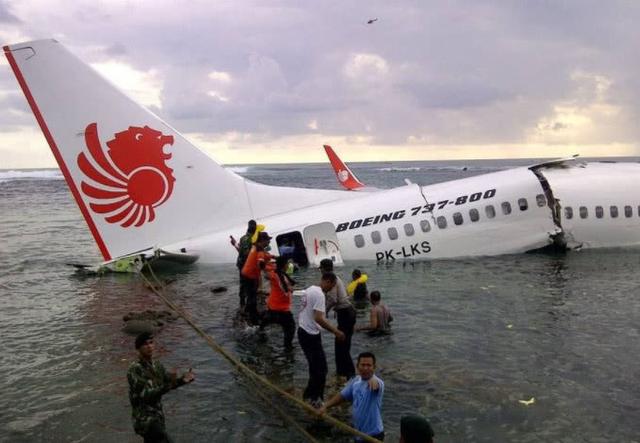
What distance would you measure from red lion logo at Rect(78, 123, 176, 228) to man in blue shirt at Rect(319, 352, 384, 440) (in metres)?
12.9

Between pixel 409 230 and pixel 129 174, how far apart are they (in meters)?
9.41

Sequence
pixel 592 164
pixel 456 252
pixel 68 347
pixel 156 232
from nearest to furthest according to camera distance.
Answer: pixel 68 347
pixel 156 232
pixel 456 252
pixel 592 164

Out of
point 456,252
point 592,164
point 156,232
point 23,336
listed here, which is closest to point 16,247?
point 156,232

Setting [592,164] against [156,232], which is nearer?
[156,232]

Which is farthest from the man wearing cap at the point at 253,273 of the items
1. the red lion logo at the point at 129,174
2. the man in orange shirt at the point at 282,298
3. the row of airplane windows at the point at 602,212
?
the row of airplane windows at the point at 602,212

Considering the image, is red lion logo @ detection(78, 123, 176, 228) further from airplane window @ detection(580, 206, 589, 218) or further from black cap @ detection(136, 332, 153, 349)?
airplane window @ detection(580, 206, 589, 218)

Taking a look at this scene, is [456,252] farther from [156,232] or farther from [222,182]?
[156,232]

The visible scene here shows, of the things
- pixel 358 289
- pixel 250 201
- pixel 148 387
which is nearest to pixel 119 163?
pixel 250 201

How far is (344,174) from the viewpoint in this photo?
46812 mm

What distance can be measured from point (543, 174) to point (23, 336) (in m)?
17.4

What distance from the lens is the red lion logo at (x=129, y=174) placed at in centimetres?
1752

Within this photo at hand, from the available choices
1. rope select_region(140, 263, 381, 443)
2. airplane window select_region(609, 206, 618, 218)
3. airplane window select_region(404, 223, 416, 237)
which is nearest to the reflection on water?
rope select_region(140, 263, 381, 443)

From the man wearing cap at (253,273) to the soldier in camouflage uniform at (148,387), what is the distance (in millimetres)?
5838

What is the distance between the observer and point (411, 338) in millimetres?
12398
